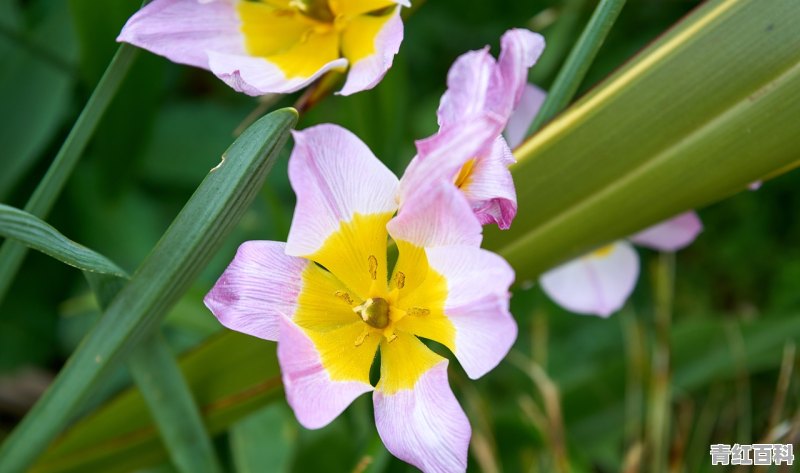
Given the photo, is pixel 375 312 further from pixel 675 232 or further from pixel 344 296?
pixel 675 232

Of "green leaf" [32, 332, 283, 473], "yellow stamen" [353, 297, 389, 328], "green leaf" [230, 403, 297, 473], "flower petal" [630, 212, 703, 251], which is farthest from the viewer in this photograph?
"green leaf" [230, 403, 297, 473]

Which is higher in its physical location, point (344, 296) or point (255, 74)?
point (255, 74)

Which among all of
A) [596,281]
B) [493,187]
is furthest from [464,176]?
[596,281]

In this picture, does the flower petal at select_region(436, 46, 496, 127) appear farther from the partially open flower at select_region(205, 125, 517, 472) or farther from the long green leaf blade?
the long green leaf blade

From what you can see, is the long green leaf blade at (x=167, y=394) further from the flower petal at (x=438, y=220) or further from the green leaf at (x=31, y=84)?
the green leaf at (x=31, y=84)

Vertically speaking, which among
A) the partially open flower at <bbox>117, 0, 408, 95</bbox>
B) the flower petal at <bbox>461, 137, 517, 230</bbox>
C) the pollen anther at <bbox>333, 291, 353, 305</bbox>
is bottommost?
the pollen anther at <bbox>333, 291, 353, 305</bbox>

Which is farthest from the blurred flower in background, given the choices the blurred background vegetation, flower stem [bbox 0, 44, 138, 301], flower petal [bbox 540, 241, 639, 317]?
flower stem [bbox 0, 44, 138, 301]

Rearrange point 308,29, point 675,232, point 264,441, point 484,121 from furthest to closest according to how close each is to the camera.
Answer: point 264,441 → point 675,232 → point 308,29 → point 484,121
